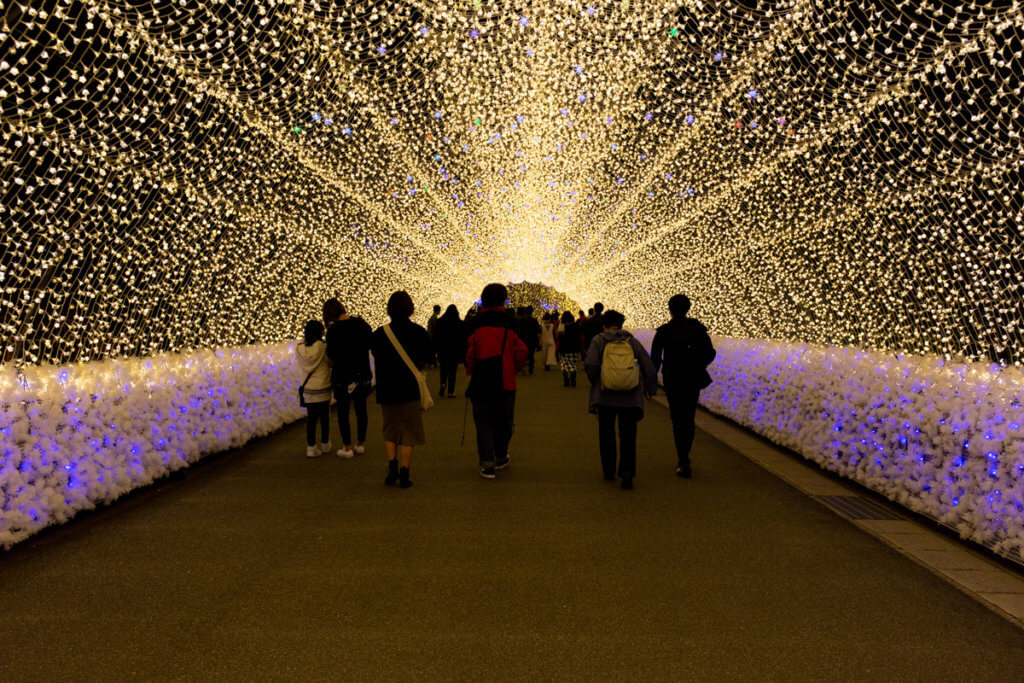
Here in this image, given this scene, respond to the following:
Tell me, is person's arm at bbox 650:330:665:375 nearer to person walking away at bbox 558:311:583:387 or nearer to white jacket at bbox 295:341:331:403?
white jacket at bbox 295:341:331:403

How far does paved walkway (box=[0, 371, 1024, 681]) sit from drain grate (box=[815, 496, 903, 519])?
8.9 inches

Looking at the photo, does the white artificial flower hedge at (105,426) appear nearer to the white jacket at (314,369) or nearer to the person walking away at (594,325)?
the white jacket at (314,369)

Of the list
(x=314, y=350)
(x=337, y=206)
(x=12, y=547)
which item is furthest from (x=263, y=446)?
(x=337, y=206)

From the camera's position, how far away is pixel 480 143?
13.5 m

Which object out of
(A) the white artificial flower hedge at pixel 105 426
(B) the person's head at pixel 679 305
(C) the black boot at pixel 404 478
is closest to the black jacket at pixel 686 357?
(B) the person's head at pixel 679 305

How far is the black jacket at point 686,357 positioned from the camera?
6.88m

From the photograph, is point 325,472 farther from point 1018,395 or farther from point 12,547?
point 1018,395

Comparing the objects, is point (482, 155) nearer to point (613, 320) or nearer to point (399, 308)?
point (613, 320)

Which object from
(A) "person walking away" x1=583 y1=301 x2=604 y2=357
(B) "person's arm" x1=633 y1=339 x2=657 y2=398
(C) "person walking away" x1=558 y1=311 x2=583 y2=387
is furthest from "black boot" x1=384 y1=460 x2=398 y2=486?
(C) "person walking away" x1=558 y1=311 x2=583 y2=387

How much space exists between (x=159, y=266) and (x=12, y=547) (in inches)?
186

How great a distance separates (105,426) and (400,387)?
84.1 inches

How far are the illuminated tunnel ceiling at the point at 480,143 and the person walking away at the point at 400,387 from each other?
110 inches

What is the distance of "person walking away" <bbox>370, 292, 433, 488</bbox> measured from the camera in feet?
20.8

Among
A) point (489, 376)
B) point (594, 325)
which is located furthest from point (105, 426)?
point (594, 325)
